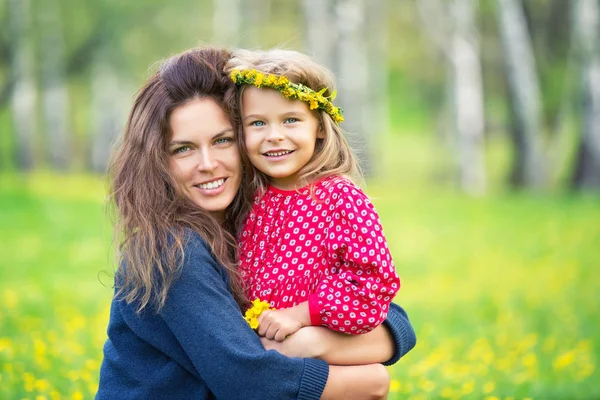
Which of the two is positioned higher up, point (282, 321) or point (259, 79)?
point (259, 79)

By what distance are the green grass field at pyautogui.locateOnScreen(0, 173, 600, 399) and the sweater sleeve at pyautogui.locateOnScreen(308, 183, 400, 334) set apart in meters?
0.89

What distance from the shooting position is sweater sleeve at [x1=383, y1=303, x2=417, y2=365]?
3426 millimetres

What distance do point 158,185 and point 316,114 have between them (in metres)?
0.71

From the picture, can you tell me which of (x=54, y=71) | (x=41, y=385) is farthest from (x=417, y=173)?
(x=41, y=385)

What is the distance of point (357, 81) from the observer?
22781 mm

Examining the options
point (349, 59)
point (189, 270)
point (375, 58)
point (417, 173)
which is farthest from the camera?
point (417, 173)

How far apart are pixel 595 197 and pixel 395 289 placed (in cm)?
1329

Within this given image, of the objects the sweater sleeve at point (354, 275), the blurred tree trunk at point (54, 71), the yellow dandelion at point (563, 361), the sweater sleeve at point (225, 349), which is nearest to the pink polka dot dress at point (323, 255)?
the sweater sleeve at point (354, 275)

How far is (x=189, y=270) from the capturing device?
312cm

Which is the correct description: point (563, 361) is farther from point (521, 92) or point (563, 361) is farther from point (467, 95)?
point (467, 95)

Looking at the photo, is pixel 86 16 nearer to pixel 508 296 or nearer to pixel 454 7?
pixel 454 7

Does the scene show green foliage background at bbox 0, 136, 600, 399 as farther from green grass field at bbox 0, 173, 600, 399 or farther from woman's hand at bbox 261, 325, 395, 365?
woman's hand at bbox 261, 325, 395, 365

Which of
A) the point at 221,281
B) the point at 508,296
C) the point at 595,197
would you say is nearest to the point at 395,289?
the point at 221,281

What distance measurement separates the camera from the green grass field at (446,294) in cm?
561
